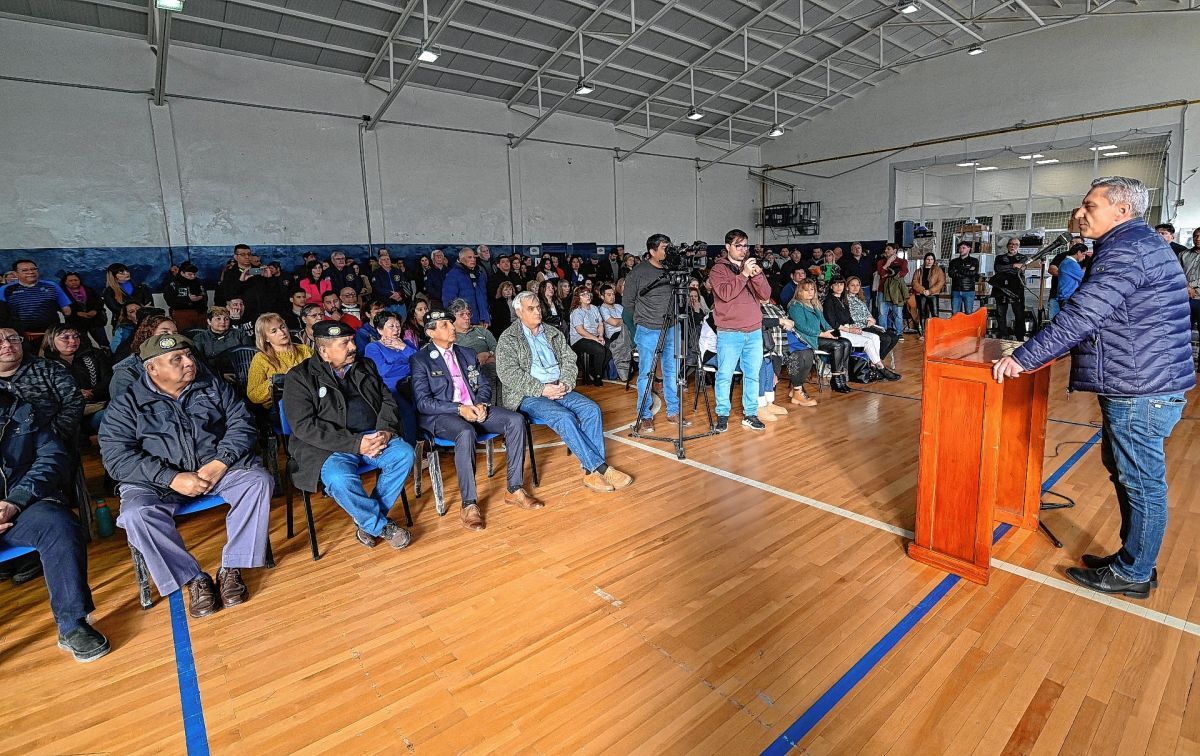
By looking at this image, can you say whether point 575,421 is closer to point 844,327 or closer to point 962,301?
point 844,327

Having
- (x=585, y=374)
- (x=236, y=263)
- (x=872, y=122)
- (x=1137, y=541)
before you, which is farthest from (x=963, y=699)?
(x=872, y=122)

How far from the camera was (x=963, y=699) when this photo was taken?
1.80 m

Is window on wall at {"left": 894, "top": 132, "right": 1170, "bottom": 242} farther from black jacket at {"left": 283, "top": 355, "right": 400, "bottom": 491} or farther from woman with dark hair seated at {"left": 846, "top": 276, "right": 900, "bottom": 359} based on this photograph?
black jacket at {"left": 283, "top": 355, "right": 400, "bottom": 491}

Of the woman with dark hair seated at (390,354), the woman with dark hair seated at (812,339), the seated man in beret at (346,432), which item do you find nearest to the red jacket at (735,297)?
the woman with dark hair seated at (812,339)

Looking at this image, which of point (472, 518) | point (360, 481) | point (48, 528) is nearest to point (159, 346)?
point (48, 528)

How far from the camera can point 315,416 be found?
9.60ft

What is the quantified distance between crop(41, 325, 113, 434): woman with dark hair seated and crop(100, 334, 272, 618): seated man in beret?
2071 millimetres

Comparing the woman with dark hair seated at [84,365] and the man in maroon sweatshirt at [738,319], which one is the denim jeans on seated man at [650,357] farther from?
the woman with dark hair seated at [84,365]

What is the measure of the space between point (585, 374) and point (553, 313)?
0.85 metres

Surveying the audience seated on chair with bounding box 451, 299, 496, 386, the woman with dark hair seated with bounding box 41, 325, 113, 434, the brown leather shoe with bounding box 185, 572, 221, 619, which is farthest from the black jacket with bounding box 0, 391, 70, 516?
the audience seated on chair with bounding box 451, 299, 496, 386

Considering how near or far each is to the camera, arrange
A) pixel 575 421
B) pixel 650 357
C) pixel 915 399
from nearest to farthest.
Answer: pixel 575 421 → pixel 650 357 → pixel 915 399

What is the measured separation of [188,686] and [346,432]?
4.03 feet

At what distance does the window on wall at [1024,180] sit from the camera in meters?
11.2

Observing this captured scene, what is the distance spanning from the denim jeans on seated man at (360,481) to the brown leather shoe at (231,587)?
512 mm
